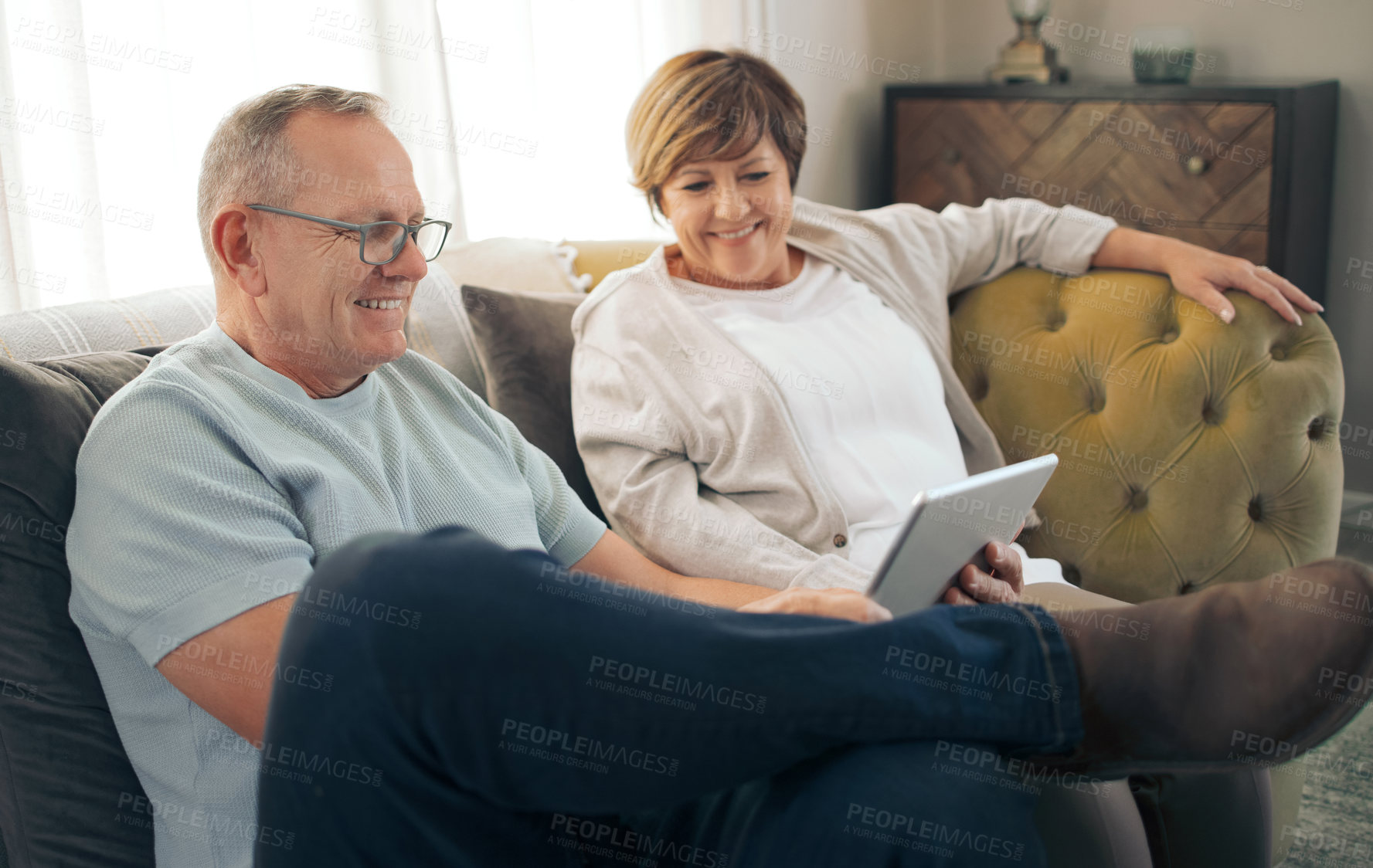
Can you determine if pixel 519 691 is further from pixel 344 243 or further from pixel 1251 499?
pixel 1251 499

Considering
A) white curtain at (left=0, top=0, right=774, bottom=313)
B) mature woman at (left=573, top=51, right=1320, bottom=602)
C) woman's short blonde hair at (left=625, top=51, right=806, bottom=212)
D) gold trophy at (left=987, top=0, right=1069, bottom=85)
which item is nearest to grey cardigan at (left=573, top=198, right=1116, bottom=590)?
mature woman at (left=573, top=51, right=1320, bottom=602)

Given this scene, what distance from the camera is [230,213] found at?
3.23 feet

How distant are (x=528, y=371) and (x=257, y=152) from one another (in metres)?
0.54

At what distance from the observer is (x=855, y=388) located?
1.50 m

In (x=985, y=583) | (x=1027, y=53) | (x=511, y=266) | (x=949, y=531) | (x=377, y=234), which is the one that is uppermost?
(x=1027, y=53)

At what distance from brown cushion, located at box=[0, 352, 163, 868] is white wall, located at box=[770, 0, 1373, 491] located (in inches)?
90.0

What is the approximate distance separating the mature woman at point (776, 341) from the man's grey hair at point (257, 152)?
1.79 feet

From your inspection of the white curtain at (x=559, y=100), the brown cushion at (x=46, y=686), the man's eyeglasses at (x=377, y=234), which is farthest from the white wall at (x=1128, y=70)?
the brown cushion at (x=46, y=686)

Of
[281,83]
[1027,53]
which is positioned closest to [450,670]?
[281,83]

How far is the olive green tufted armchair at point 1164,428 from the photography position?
1517mm

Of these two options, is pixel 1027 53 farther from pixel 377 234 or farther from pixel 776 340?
pixel 377 234

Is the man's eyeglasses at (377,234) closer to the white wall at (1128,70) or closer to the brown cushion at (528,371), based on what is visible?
the brown cushion at (528,371)

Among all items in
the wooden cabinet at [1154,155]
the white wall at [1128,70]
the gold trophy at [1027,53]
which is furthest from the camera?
the gold trophy at [1027,53]

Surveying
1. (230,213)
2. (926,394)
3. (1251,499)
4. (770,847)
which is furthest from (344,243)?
(1251,499)
